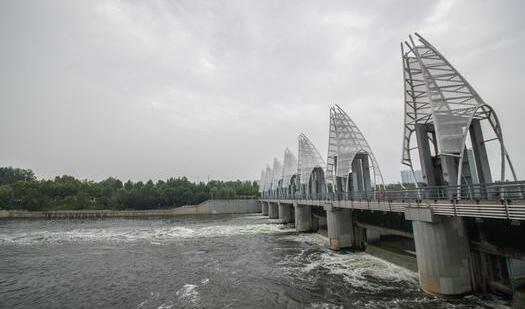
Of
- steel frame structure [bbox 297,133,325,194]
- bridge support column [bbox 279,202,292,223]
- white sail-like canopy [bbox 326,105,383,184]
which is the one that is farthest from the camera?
bridge support column [bbox 279,202,292,223]

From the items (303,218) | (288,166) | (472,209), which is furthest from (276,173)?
(472,209)

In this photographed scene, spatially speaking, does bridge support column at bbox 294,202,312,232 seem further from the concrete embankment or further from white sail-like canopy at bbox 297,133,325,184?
the concrete embankment

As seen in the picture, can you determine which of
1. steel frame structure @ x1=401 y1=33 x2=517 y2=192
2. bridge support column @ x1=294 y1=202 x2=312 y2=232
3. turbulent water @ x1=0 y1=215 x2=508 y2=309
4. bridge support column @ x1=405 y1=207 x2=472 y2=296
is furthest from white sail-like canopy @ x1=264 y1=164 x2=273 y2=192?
bridge support column @ x1=405 y1=207 x2=472 y2=296

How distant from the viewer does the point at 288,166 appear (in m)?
107

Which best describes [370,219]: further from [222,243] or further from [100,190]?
[100,190]

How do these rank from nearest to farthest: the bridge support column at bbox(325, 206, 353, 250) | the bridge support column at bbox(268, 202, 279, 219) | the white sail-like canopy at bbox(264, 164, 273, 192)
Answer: the bridge support column at bbox(325, 206, 353, 250)
the bridge support column at bbox(268, 202, 279, 219)
the white sail-like canopy at bbox(264, 164, 273, 192)

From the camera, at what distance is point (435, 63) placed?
3056 centimetres

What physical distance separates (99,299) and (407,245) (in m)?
34.1

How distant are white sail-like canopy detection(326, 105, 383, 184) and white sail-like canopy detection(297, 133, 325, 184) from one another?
13.5 metres

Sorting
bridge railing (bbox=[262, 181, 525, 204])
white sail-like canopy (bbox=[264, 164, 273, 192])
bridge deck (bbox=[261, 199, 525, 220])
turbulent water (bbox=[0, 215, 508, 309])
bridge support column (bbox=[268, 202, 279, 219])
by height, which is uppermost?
white sail-like canopy (bbox=[264, 164, 273, 192])

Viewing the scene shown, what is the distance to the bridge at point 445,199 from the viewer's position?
1881 cm

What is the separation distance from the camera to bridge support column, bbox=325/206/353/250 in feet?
129

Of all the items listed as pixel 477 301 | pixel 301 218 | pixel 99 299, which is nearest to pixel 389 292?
pixel 477 301

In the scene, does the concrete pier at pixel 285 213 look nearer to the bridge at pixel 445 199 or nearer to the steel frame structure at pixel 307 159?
the steel frame structure at pixel 307 159
